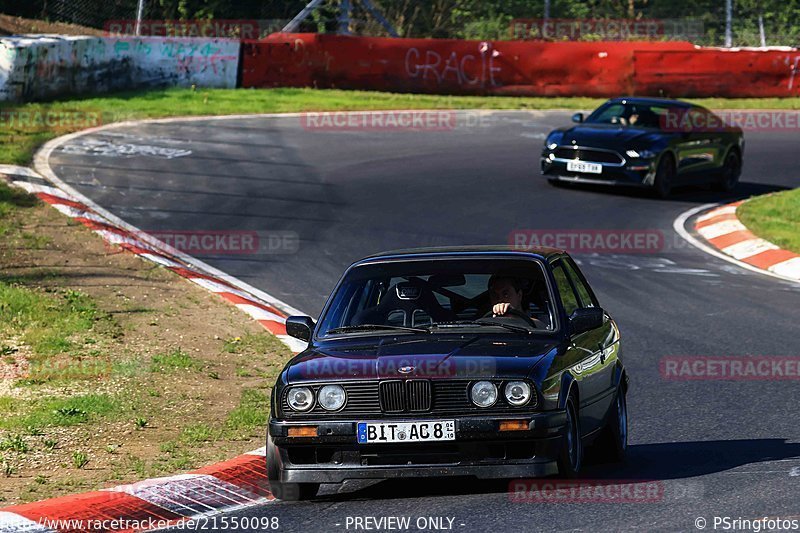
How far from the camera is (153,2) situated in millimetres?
29594

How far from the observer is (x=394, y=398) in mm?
6641

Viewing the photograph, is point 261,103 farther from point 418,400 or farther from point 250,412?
point 418,400

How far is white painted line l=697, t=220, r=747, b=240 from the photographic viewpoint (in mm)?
17969

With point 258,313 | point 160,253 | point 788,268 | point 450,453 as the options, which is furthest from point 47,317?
point 788,268

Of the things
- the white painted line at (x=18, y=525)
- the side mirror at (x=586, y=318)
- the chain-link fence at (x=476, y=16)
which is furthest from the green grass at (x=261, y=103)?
the white painted line at (x=18, y=525)

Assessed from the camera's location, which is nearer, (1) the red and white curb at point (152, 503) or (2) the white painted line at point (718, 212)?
(1) the red and white curb at point (152, 503)

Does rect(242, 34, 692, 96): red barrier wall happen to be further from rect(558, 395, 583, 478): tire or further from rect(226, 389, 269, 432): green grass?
rect(558, 395, 583, 478): tire

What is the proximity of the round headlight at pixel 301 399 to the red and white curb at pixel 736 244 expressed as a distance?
381 inches

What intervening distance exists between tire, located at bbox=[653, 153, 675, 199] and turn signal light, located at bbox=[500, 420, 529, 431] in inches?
568

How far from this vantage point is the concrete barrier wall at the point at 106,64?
79.2 feet

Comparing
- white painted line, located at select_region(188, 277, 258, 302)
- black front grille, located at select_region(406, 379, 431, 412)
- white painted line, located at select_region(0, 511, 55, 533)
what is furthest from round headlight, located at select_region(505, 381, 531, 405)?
white painted line, located at select_region(188, 277, 258, 302)

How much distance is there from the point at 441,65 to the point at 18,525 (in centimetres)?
2642

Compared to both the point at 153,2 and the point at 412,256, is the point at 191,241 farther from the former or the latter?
the point at 153,2

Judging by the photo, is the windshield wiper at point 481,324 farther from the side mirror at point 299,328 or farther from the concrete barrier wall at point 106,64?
the concrete barrier wall at point 106,64
